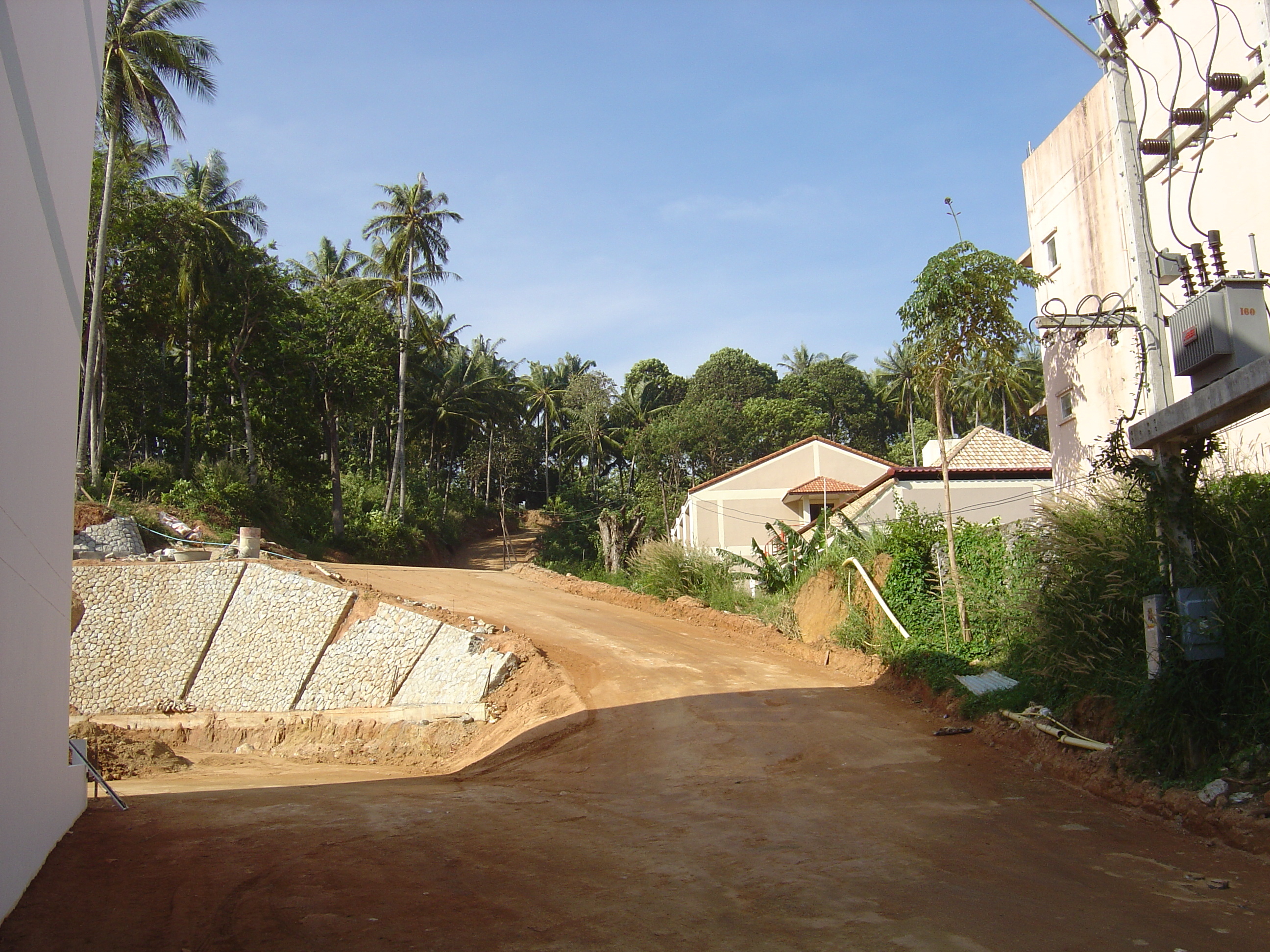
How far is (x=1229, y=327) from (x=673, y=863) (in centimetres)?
649

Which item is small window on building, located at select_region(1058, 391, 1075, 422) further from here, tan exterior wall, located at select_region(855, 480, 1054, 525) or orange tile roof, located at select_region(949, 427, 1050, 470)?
orange tile roof, located at select_region(949, 427, 1050, 470)

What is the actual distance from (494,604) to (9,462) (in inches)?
651

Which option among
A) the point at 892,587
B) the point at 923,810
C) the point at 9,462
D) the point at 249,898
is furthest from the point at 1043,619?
the point at 9,462

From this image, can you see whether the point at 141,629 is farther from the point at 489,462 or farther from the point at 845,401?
the point at 845,401

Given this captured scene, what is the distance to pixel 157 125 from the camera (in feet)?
85.7

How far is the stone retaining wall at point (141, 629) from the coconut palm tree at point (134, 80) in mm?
7952

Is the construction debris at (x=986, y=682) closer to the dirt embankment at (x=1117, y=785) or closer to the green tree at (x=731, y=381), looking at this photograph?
the dirt embankment at (x=1117, y=785)

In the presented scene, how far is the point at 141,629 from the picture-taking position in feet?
64.8

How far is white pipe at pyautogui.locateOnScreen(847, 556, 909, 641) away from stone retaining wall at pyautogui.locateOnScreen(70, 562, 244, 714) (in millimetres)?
13863

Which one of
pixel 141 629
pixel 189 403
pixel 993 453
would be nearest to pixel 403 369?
pixel 189 403

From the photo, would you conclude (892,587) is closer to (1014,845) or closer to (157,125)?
(1014,845)

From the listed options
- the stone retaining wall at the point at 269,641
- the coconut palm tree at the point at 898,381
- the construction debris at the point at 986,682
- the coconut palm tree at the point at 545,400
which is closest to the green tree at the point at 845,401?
the coconut palm tree at the point at 898,381

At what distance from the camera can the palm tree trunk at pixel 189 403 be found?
1310 inches

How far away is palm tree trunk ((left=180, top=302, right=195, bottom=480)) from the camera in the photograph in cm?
3328
